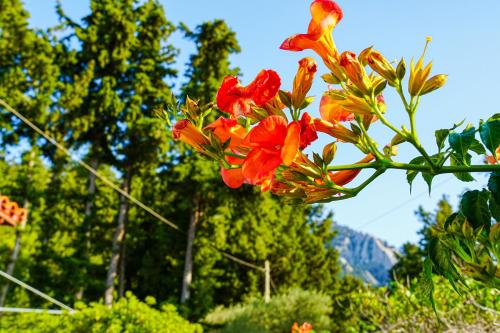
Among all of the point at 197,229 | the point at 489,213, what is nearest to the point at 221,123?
the point at 489,213

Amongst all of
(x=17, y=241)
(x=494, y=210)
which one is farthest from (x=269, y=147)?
(x=17, y=241)

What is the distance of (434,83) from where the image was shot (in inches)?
27.9

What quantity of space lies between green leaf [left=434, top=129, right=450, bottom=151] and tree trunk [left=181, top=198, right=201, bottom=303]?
53.6 ft

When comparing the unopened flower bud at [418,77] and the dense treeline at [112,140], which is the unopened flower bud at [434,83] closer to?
the unopened flower bud at [418,77]

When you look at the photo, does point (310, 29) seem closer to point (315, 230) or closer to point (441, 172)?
point (441, 172)

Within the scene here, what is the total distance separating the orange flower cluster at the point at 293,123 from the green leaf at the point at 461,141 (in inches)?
4.9

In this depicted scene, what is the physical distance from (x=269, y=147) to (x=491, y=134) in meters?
0.35

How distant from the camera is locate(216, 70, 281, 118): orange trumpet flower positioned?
0.68 meters

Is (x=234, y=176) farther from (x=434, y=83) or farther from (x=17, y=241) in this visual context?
(x=17, y=241)

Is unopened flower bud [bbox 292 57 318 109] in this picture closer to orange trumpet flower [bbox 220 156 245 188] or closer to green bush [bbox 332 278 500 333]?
orange trumpet flower [bbox 220 156 245 188]

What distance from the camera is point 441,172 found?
0.66m

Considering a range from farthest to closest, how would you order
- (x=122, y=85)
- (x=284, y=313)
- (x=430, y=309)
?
(x=122, y=85), (x=284, y=313), (x=430, y=309)

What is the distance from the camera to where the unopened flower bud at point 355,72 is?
27.5 inches

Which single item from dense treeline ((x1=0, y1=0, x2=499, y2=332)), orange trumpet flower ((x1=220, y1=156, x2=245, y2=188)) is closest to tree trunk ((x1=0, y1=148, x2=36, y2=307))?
dense treeline ((x1=0, y1=0, x2=499, y2=332))
